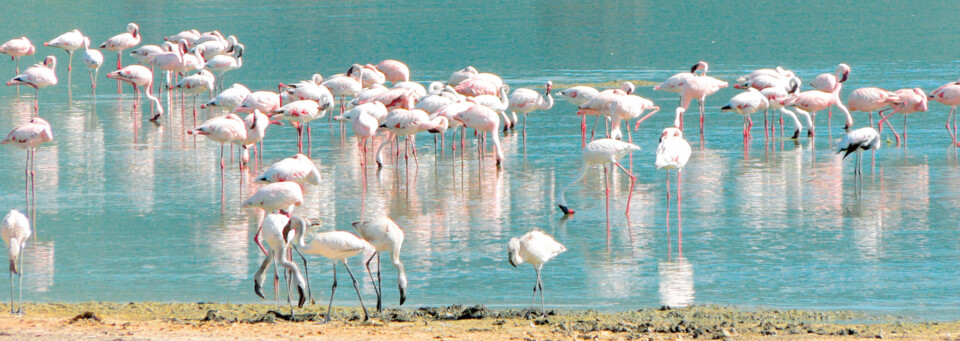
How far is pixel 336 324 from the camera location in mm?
6727

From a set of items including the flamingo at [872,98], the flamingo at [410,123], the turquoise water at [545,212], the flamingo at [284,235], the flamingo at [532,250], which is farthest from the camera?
the flamingo at [872,98]

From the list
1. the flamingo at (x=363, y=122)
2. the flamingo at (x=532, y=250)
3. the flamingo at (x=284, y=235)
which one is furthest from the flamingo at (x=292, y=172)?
the flamingo at (x=532, y=250)

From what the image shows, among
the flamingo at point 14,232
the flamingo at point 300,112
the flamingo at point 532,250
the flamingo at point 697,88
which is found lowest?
the flamingo at point 532,250

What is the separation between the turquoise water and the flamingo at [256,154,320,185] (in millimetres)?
402

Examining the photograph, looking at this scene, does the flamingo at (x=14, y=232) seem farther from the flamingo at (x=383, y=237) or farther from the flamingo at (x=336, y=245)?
the flamingo at (x=383, y=237)

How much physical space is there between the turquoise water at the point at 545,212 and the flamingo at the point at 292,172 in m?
0.40

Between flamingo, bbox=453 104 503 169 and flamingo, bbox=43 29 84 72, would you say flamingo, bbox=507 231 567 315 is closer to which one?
flamingo, bbox=453 104 503 169

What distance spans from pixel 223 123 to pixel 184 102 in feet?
26.2

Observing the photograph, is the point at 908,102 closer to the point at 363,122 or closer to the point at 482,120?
the point at 482,120

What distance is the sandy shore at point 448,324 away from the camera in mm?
6359

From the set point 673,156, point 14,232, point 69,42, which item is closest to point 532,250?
point 14,232

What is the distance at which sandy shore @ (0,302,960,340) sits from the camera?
636 cm

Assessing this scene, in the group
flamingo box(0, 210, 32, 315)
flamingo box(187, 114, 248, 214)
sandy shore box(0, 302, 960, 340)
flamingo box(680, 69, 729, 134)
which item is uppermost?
flamingo box(680, 69, 729, 134)

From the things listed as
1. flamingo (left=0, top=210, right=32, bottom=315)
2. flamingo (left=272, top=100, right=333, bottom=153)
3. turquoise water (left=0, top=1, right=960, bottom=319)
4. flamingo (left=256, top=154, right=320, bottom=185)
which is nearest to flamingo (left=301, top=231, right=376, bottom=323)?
turquoise water (left=0, top=1, right=960, bottom=319)
